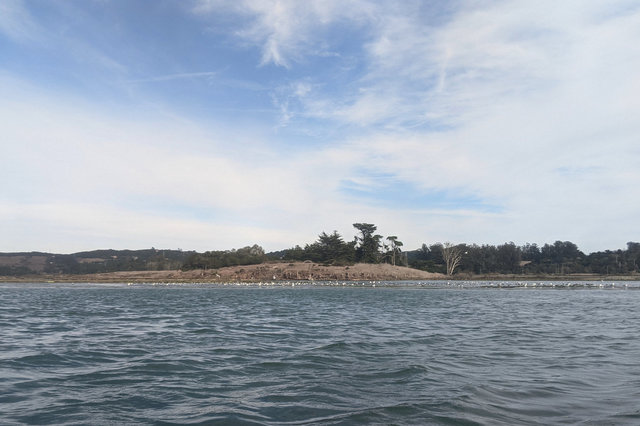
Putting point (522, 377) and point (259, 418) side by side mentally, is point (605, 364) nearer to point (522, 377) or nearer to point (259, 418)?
point (522, 377)

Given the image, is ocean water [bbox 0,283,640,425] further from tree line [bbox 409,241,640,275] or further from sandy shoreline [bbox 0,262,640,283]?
tree line [bbox 409,241,640,275]

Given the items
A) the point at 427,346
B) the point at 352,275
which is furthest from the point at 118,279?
the point at 427,346

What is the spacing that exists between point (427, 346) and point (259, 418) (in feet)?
32.7

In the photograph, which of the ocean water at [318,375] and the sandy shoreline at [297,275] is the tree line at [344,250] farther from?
the ocean water at [318,375]

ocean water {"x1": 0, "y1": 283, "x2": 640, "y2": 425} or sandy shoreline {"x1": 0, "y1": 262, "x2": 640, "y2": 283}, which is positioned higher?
sandy shoreline {"x1": 0, "y1": 262, "x2": 640, "y2": 283}

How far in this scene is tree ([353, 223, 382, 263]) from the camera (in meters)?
132

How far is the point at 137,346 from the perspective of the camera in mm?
16641

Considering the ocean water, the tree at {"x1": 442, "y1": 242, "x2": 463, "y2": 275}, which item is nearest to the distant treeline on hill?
the tree at {"x1": 442, "y1": 242, "x2": 463, "y2": 275}

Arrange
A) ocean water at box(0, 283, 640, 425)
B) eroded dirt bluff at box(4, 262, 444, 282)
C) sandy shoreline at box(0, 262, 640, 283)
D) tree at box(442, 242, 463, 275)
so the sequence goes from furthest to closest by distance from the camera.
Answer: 1. tree at box(442, 242, 463, 275)
2. eroded dirt bluff at box(4, 262, 444, 282)
3. sandy shoreline at box(0, 262, 640, 283)
4. ocean water at box(0, 283, 640, 425)

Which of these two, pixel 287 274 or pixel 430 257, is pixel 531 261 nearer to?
pixel 430 257

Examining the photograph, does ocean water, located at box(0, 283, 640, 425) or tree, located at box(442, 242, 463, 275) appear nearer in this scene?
ocean water, located at box(0, 283, 640, 425)

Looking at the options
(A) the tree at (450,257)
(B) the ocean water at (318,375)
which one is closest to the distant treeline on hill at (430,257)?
(A) the tree at (450,257)

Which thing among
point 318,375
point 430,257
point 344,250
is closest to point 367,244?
point 344,250

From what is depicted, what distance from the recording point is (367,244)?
132 metres
